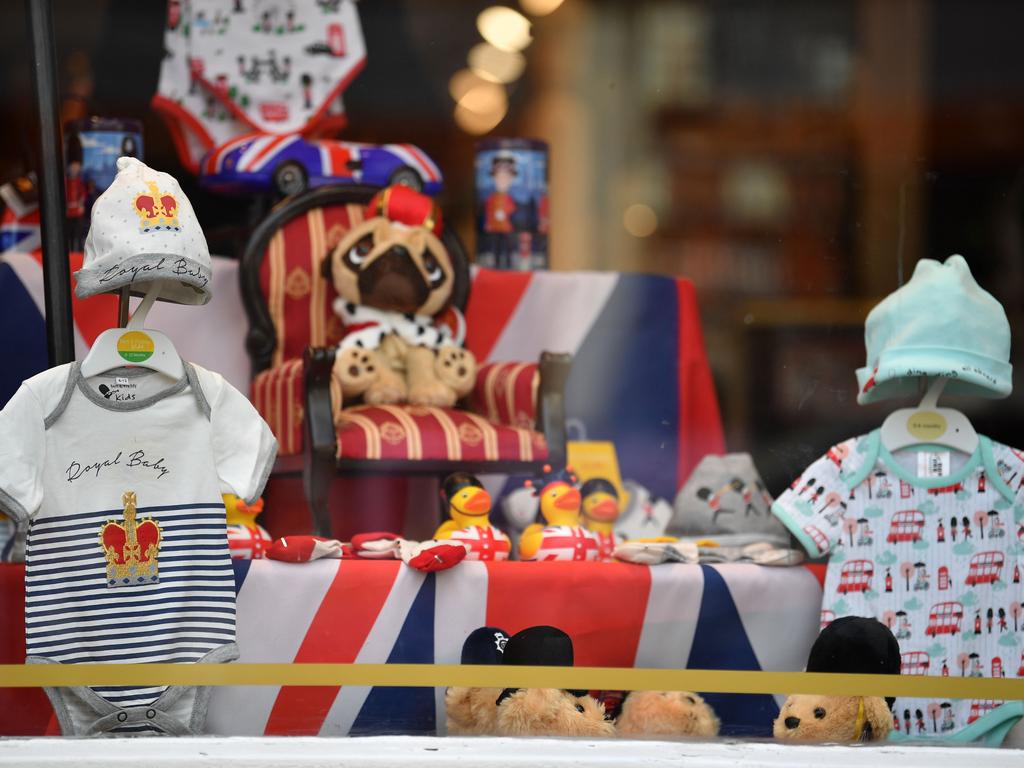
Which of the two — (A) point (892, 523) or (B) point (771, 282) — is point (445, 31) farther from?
(A) point (892, 523)

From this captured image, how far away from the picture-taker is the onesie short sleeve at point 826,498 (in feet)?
10.1

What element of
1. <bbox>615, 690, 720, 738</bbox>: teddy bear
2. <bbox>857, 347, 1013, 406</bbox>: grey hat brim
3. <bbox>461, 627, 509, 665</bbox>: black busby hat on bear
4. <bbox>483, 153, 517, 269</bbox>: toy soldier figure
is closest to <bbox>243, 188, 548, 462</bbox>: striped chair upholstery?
<bbox>483, 153, 517, 269</bbox>: toy soldier figure

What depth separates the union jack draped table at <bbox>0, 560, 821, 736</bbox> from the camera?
2.46m

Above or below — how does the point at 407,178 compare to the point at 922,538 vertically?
above

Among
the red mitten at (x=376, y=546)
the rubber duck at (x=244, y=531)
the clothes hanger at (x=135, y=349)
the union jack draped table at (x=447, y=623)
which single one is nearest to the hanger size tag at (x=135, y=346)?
the clothes hanger at (x=135, y=349)

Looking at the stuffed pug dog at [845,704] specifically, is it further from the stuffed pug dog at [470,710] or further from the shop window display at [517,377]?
the stuffed pug dog at [470,710]

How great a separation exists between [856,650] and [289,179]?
201 centimetres

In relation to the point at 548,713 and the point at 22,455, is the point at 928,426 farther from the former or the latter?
the point at 22,455

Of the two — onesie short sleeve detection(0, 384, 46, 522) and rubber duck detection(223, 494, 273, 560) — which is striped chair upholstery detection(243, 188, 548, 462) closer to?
rubber duck detection(223, 494, 273, 560)

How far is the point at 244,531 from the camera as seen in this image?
299 centimetres

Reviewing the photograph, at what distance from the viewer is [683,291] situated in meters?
4.15

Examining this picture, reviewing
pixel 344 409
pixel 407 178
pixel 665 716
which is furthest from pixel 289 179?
pixel 665 716

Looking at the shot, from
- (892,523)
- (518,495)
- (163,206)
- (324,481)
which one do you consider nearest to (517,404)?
(518,495)

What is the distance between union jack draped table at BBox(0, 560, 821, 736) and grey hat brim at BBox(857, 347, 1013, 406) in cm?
41
